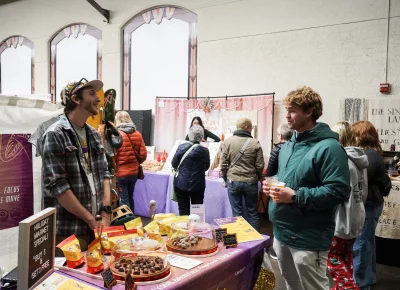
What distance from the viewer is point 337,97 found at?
4.79 meters

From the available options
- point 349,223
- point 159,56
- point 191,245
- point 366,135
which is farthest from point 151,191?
point 191,245

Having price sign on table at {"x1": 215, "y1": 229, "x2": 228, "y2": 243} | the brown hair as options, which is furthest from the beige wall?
price sign on table at {"x1": 215, "y1": 229, "x2": 228, "y2": 243}

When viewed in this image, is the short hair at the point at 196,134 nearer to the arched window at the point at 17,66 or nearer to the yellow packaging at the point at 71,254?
the yellow packaging at the point at 71,254

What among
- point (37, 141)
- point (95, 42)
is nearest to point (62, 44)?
point (95, 42)

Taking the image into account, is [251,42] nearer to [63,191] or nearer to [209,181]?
[209,181]

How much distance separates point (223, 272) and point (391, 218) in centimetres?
277

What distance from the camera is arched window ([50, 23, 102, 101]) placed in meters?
7.21

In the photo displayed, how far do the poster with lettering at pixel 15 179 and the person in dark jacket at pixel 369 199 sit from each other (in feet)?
7.74

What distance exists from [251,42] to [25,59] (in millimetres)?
5835

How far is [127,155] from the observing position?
4.09 metres

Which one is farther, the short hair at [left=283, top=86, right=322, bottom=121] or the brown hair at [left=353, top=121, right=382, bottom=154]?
the brown hair at [left=353, top=121, right=382, bottom=154]

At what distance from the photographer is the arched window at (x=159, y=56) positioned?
6.12m

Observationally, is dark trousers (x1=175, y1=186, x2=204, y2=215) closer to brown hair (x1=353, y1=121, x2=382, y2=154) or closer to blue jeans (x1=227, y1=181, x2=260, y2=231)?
blue jeans (x1=227, y1=181, x2=260, y2=231)

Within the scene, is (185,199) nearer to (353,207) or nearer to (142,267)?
(353,207)
